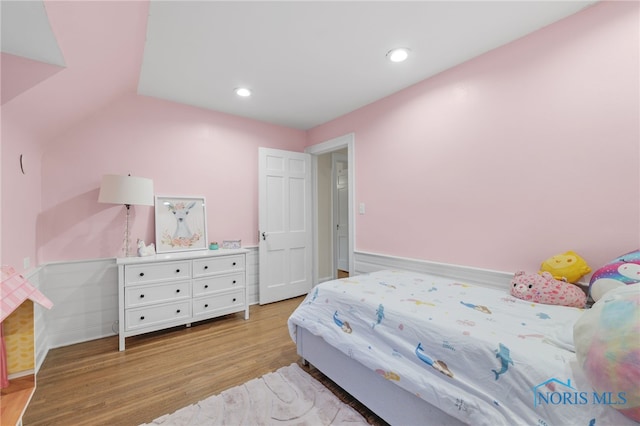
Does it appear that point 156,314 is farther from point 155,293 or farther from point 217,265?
point 217,265

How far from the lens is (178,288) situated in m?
2.71

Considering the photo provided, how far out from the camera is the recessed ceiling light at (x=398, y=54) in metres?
2.08

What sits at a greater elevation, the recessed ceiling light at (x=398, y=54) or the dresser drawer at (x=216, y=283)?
the recessed ceiling light at (x=398, y=54)

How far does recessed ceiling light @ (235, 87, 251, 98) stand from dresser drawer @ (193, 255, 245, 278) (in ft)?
5.87

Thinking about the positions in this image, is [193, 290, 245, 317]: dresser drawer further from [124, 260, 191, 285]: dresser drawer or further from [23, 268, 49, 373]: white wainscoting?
[23, 268, 49, 373]: white wainscoting

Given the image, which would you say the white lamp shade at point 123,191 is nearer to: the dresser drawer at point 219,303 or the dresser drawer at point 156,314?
the dresser drawer at point 156,314

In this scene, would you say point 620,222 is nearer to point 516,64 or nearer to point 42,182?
point 516,64

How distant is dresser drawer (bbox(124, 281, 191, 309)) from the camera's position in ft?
8.06

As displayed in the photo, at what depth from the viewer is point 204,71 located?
7.85ft

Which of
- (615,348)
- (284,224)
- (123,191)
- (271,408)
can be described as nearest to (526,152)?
(615,348)

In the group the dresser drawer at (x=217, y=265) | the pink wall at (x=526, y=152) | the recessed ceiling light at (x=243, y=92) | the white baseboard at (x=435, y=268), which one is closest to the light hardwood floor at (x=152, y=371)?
the dresser drawer at (x=217, y=265)

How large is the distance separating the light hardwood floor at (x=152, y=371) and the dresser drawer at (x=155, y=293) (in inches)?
15.1

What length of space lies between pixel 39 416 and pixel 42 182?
6.20ft

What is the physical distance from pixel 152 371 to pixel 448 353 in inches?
85.0
